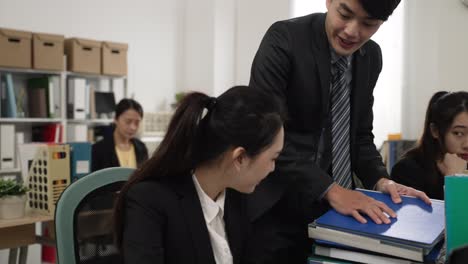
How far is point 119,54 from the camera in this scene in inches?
176

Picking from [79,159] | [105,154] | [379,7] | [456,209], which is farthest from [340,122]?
[105,154]

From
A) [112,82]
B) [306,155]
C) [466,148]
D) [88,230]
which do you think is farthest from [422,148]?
[112,82]

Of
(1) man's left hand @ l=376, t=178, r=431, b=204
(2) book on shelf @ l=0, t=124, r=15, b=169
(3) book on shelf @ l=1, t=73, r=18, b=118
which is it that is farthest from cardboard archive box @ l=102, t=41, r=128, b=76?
(1) man's left hand @ l=376, t=178, r=431, b=204

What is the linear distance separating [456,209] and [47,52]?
12.6 ft

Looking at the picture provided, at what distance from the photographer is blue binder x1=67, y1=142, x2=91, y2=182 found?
8.46ft

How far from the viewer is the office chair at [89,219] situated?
111cm

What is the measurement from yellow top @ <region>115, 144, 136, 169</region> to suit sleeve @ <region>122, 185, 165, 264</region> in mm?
2849

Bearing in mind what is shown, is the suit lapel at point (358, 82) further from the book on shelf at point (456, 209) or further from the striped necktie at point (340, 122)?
the book on shelf at point (456, 209)

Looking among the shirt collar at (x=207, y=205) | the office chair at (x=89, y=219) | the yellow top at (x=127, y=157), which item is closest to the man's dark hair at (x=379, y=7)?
the shirt collar at (x=207, y=205)

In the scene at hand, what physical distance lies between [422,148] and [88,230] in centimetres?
134

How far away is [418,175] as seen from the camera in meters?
1.81

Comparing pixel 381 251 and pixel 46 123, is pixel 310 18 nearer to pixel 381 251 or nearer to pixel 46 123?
pixel 381 251

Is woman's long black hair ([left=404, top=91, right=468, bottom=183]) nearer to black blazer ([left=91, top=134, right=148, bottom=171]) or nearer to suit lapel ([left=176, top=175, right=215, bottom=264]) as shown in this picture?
suit lapel ([left=176, top=175, right=215, bottom=264])

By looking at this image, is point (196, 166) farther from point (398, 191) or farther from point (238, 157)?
point (398, 191)
